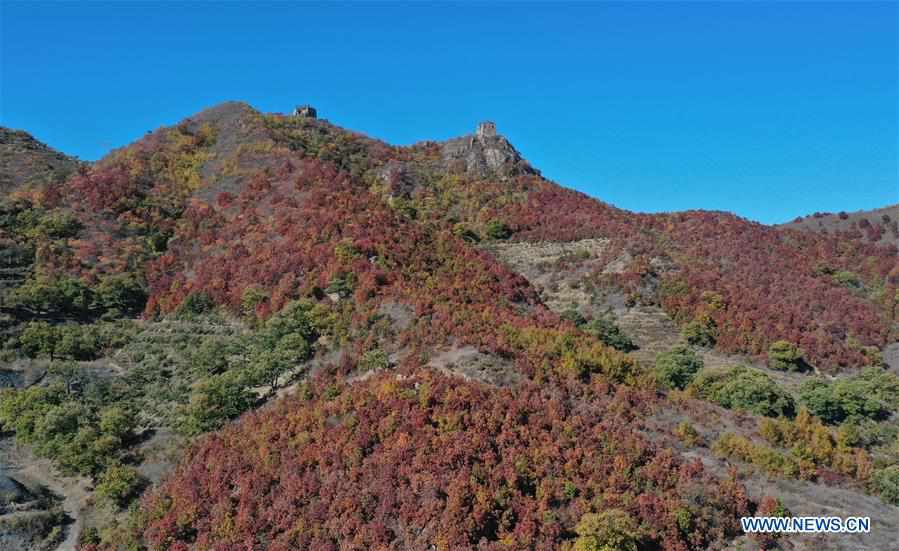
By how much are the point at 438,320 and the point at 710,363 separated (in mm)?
22229

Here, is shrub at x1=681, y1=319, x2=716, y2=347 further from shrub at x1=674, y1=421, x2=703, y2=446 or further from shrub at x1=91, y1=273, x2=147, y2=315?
shrub at x1=91, y1=273, x2=147, y2=315

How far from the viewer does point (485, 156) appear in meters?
83.1

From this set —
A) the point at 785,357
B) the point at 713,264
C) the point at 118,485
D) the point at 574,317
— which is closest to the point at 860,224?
the point at 713,264

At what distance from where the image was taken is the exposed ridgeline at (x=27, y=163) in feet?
192

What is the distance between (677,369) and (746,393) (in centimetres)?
466

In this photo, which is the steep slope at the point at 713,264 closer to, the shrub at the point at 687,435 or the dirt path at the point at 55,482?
the shrub at the point at 687,435

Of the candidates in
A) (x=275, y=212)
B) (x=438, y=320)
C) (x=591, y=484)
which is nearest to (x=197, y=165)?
(x=275, y=212)

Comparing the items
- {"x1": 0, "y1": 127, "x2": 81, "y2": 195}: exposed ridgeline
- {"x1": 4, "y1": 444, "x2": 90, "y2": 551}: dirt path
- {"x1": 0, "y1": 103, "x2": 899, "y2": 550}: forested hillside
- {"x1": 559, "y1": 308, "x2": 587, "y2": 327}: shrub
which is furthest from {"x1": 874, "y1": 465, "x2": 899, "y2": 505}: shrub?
{"x1": 0, "y1": 127, "x2": 81, "y2": 195}: exposed ridgeline

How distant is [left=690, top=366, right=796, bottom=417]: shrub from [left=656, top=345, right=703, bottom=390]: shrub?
1.37 m

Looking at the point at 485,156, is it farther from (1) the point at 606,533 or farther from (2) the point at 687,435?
(1) the point at 606,533

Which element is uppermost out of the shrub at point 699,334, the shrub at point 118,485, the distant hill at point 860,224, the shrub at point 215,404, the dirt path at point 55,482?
the distant hill at point 860,224

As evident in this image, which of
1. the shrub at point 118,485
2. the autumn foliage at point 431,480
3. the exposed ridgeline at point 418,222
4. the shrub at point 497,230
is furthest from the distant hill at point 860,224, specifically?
the shrub at point 118,485

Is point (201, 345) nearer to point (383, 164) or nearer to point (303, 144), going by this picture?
point (303, 144)

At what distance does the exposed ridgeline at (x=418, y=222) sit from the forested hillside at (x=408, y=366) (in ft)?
1.07
